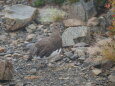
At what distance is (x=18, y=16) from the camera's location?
33.6 ft

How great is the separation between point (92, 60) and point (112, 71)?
0.66 meters

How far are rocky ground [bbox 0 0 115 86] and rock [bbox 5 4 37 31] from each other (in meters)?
0.15

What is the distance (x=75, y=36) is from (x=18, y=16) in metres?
2.05

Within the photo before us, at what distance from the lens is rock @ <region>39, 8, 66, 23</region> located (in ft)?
33.7

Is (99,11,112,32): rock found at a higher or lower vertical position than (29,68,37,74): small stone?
higher

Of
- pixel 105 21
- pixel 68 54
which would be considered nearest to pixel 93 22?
pixel 105 21

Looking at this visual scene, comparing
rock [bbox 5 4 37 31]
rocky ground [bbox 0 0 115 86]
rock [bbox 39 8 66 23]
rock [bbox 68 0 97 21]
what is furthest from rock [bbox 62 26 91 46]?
rock [bbox 5 4 37 31]

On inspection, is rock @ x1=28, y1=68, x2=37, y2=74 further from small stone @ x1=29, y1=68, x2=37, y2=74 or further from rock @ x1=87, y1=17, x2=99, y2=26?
rock @ x1=87, y1=17, x2=99, y2=26

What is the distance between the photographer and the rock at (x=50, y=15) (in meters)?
10.3

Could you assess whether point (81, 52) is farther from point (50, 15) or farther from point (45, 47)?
point (50, 15)

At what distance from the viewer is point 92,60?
26.1 ft

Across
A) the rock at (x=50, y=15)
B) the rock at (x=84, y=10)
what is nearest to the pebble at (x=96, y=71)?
the rock at (x=84, y=10)

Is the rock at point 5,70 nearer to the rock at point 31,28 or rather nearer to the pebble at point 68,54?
the pebble at point 68,54

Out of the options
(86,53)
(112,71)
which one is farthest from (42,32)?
(112,71)
